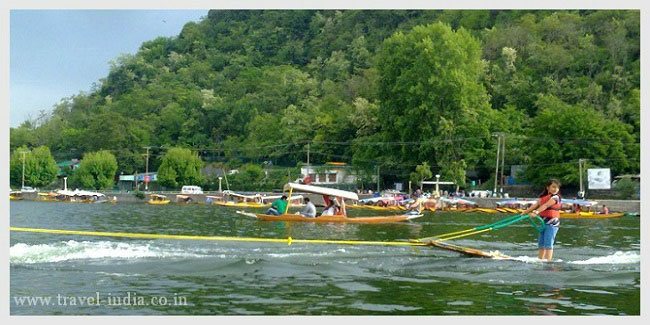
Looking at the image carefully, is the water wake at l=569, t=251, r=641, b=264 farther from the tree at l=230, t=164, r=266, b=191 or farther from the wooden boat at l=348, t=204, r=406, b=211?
the tree at l=230, t=164, r=266, b=191

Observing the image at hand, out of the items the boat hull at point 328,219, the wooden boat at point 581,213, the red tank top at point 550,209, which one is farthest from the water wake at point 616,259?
the wooden boat at point 581,213

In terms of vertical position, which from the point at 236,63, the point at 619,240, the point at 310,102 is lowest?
the point at 619,240

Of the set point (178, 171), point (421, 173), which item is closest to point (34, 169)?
point (178, 171)

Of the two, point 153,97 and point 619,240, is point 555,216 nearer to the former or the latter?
point 619,240

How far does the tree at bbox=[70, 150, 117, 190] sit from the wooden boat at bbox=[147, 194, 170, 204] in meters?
23.1

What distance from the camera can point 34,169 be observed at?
111 meters

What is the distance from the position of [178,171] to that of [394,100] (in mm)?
34279

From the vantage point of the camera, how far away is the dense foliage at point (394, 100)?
266 feet

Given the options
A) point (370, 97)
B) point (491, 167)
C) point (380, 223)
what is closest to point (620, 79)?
point (491, 167)

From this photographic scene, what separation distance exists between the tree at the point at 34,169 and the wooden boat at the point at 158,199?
3025cm

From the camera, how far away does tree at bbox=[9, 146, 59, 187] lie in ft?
363

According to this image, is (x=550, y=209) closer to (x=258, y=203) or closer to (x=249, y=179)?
(x=258, y=203)

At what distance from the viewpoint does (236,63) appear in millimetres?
170500

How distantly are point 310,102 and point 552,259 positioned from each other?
3869 inches
